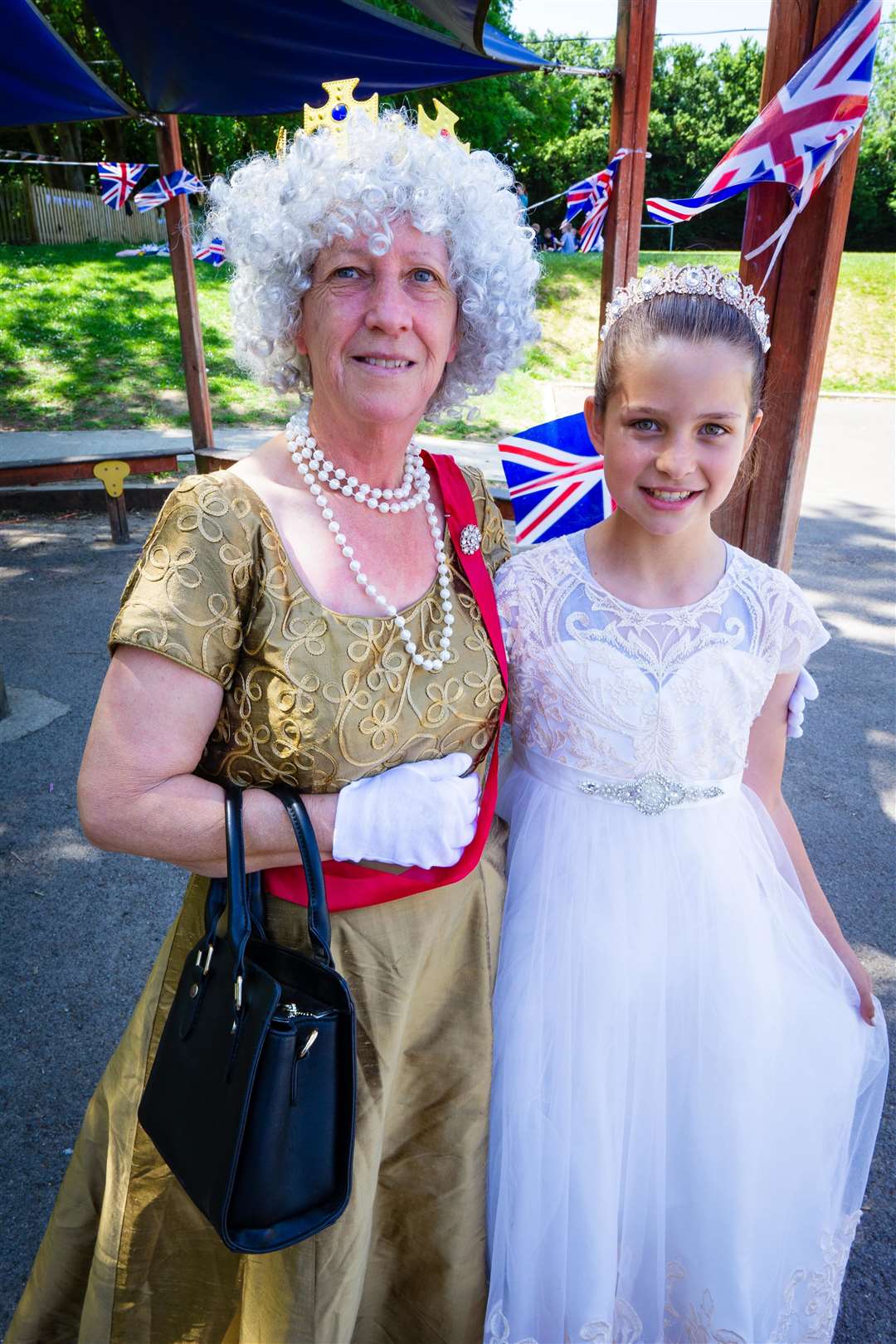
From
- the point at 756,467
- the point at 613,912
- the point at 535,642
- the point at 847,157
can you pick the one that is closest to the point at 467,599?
the point at 535,642

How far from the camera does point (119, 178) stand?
7.50m

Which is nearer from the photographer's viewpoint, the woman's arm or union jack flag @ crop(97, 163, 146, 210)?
the woman's arm

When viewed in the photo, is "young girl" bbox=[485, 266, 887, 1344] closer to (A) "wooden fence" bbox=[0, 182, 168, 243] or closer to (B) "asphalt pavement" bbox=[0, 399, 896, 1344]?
(B) "asphalt pavement" bbox=[0, 399, 896, 1344]

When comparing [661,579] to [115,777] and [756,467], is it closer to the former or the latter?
[115,777]

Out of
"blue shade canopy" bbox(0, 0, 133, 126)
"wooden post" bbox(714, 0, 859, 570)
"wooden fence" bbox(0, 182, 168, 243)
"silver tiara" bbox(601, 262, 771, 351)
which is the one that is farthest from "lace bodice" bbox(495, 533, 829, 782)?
"wooden fence" bbox(0, 182, 168, 243)

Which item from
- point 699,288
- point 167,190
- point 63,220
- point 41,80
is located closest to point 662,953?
point 699,288

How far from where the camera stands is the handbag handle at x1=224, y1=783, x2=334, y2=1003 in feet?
3.90

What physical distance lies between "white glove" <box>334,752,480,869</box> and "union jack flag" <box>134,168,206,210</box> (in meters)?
6.22

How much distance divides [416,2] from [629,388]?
402 centimetres

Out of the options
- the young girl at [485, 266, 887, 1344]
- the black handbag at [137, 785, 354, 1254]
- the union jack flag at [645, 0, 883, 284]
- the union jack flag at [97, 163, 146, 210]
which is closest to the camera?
the black handbag at [137, 785, 354, 1254]

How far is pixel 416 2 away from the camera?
442cm

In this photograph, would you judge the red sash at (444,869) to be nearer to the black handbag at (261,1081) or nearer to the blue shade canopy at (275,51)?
the black handbag at (261,1081)

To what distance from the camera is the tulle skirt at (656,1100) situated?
149cm

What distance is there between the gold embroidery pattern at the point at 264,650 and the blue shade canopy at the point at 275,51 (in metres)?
3.71
